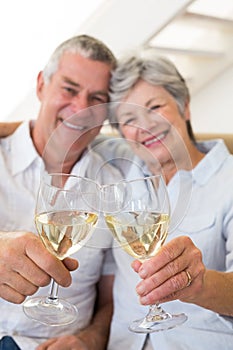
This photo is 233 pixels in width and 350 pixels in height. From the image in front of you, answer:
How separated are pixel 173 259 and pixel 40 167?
0.57m

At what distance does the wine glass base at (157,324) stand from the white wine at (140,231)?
95 mm

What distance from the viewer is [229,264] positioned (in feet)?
3.45

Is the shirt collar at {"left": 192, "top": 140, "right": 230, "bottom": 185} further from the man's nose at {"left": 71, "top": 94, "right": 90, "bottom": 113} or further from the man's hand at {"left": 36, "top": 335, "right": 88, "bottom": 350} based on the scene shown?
the man's hand at {"left": 36, "top": 335, "right": 88, "bottom": 350}

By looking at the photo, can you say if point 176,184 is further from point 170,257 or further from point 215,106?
point 215,106

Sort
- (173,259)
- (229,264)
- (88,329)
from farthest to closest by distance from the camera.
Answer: (88,329) → (229,264) → (173,259)

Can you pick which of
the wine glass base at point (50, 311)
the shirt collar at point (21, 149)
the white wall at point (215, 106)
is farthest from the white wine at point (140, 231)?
the white wall at point (215, 106)

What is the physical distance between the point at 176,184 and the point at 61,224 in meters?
0.52

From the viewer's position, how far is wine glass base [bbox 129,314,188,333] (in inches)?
28.5

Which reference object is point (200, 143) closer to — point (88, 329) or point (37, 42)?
point (88, 329)

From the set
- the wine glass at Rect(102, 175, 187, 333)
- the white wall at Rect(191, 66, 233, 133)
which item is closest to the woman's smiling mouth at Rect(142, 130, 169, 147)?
the wine glass at Rect(102, 175, 187, 333)

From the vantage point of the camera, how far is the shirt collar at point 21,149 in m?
1.24

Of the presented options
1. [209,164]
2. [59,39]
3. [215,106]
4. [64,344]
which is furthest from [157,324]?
[215,106]

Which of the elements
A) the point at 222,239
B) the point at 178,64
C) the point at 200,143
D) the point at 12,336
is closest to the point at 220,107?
the point at 178,64

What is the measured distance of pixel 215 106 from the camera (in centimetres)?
303
